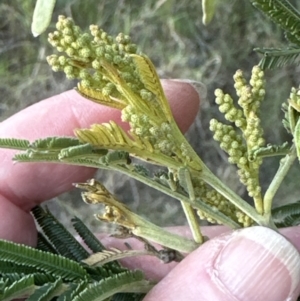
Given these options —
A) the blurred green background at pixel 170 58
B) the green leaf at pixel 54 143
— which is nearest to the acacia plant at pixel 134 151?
the green leaf at pixel 54 143

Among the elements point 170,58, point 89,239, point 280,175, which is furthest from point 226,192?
point 170,58

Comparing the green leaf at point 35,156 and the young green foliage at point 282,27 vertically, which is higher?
the young green foliage at point 282,27

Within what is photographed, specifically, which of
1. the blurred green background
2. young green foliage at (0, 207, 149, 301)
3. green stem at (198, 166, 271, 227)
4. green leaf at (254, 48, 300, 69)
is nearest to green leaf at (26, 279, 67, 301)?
young green foliage at (0, 207, 149, 301)

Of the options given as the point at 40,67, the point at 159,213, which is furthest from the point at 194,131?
the point at 40,67

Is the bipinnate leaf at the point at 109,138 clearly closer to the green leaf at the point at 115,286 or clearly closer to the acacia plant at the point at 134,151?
the acacia plant at the point at 134,151

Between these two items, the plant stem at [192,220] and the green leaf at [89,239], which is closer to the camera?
the plant stem at [192,220]

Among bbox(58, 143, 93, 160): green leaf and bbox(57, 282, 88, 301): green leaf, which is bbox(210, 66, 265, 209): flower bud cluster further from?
bbox(57, 282, 88, 301): green leaf
